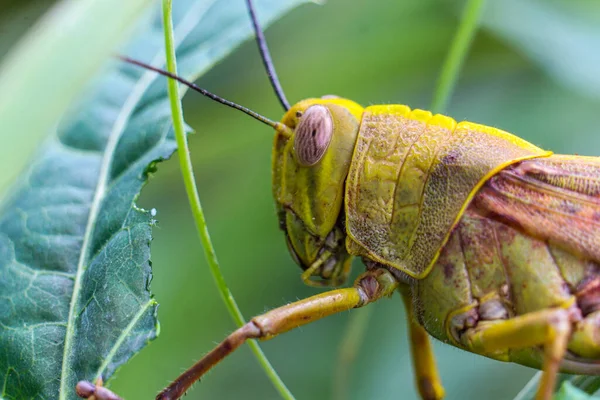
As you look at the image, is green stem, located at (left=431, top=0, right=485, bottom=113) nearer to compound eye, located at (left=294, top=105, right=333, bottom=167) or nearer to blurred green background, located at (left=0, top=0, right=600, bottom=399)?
blurred green background, located at (left=0, top=0, right=600, bottom=399)

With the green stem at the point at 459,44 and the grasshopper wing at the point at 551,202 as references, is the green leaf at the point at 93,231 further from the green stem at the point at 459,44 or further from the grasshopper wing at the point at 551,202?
the grasshopper wing at the point at 551,202

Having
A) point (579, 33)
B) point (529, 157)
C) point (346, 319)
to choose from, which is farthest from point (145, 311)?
point (579, 33)

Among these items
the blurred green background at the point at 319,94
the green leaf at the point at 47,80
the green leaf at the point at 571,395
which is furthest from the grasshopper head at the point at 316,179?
the green leaf at the point at 47,80

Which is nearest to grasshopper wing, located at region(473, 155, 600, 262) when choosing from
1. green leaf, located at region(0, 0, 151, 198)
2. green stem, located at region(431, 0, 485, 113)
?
green stem, located at region(431, 0, 485, 113)

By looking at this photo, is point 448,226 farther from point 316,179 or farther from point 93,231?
point 93,231

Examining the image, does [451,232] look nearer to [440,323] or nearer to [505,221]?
[505,221]
